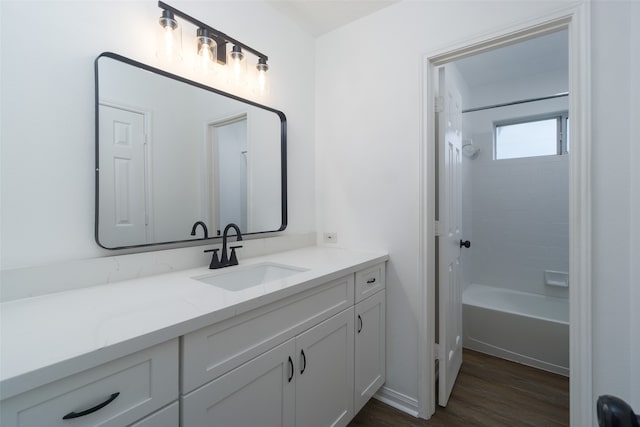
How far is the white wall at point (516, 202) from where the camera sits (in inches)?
105

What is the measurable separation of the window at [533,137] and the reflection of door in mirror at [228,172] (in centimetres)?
279

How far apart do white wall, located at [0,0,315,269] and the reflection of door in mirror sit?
43cm

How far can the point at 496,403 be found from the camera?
175 cm

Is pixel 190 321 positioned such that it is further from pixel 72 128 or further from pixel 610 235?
pixel 610 235

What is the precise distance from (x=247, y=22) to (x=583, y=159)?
1.82 metres

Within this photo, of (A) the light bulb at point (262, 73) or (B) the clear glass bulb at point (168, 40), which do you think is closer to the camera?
(B) the clear glass bulb at point (168, 40)

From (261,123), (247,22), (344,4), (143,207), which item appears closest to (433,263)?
(261,123)

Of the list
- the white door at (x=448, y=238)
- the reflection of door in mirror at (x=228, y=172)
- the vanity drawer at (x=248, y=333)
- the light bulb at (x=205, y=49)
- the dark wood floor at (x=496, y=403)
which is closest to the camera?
the vanity drawer at (x=248, y=333)

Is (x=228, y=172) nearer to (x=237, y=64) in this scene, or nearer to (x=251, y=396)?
(x=237, y=64)

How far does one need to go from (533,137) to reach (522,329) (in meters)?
1.94

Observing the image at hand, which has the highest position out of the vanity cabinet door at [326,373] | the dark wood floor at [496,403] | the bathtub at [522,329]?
the vanity cabinet door at [326,373]

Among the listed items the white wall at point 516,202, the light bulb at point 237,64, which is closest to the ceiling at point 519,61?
the white wall at point 516,202

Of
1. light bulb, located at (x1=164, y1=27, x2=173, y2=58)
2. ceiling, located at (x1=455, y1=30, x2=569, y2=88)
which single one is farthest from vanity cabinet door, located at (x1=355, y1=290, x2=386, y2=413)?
ceiling, located at (x1=455, y1=30, x2=569, y2=88)

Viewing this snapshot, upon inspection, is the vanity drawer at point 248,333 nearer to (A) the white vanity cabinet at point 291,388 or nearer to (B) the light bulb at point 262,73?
(A) the white vanity cabinet at point 291,388
